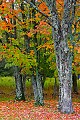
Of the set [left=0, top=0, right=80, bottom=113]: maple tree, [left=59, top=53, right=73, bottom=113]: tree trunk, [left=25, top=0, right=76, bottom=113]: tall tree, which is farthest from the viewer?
[left=59, top=53, right=73, bottom=113]: tree trunk

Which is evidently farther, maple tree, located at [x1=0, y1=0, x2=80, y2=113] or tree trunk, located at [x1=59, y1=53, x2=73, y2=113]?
tree trunk, located at [x1=59, y1=53, x2=73, y2=113]

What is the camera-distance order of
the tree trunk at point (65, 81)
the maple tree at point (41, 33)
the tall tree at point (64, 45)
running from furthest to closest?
1. the tree trunk at point (65, 81)
2. the maple tree at point (41, 33)
3. the tall tree at point (64, 45)

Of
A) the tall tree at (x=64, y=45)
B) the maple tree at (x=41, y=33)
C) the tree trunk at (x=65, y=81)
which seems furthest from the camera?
the tree trunk at (x=65, y=81)

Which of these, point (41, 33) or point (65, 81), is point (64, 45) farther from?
point (41, 33)

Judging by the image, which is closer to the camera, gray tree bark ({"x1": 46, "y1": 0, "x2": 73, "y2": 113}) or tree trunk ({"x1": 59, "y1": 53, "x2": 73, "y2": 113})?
gray tree bark ({"x1": 46, "y1": 0, "x2": 73, "y2": 113})

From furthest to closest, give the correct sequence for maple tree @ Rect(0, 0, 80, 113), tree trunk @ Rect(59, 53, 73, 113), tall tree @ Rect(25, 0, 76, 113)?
tree trunk @ Rect(59, 53, 73, 113)
maple tree @ Rect(0, 0, 80, 113)
tall tree @ Rect(25, 0, 76, 113)

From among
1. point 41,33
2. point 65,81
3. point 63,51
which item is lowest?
point 65,81

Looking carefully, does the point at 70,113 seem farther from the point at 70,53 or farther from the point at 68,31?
the point at 68,31

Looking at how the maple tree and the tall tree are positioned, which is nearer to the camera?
the tall tree

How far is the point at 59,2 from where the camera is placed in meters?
17.0

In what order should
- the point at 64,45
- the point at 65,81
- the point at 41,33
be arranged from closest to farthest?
1. the point at 64,45
2. the point at 65,81
3. the point at 41,33

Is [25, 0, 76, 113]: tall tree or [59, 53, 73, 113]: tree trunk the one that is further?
[59, 53, 73, 113]: tree trunk

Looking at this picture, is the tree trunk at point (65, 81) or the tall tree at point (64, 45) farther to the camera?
the tree trunk at point (65, 81)

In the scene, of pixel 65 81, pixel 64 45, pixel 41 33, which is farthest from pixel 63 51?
pixel 41 33
